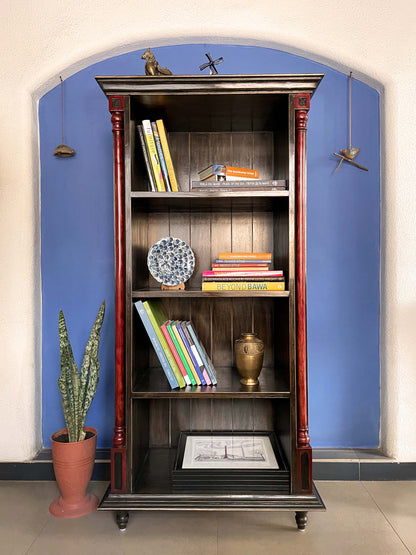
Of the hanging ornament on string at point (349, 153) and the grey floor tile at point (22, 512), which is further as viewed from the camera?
the hanging ornament on string at point (349, 153)

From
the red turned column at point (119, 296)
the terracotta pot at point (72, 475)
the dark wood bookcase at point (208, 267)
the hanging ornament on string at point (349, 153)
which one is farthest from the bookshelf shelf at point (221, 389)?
the hanging ornament on string at point (349, 153)

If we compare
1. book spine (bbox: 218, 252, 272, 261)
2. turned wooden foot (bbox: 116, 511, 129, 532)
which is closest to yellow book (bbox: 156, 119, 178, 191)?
book spine (bbox: 218, 252, 272, 261)

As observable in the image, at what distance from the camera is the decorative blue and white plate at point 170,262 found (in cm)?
188

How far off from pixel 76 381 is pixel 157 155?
1.05 meters

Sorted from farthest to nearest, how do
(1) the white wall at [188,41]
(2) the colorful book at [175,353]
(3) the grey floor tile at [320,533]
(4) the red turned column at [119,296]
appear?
1. (1) the white wall at [188,41]
2. (2) the colorful book at [175,353]
3. (4) the red turned column at [119,296]
4. (3) the grey floor tile at [320,533]

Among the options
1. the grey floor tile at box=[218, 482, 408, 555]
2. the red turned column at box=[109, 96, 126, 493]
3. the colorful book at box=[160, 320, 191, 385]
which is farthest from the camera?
the colorful book at box=[160, 320, 191, 385]

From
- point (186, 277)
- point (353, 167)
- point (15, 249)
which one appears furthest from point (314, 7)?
point (15, 249)

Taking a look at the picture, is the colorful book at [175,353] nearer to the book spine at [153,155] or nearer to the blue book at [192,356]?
the blue book at [192,356]

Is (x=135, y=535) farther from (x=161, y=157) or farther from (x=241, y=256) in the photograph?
(x=161, y=157)

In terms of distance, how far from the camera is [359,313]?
87.7 inches

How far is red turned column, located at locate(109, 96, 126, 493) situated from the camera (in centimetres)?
173

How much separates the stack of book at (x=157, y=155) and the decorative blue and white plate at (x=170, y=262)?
0.24 metres

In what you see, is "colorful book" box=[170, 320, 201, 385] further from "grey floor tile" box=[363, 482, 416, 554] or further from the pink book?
"grey floor tile" box=[363, 482, 416, 554]

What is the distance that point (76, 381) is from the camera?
1888 mm
